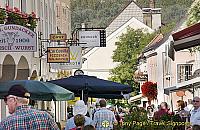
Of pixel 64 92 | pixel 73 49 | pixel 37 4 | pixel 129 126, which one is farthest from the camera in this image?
pixel 37 4

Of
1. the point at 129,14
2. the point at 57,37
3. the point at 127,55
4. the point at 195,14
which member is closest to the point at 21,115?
the point at 195,14

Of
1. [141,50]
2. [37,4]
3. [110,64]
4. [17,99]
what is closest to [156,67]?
[141,50]

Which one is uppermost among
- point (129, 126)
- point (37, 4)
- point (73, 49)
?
point (37, 4)

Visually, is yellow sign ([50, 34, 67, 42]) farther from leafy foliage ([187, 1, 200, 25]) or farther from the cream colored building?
leafy foliage ([187, 1, 200, 25])

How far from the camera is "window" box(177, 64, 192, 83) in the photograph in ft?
161

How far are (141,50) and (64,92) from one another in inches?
2006

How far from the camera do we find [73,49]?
28266mm

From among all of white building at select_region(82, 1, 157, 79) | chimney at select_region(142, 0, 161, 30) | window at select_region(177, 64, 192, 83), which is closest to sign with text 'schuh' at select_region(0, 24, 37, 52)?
window at select_region(177, 64, 192, 83)

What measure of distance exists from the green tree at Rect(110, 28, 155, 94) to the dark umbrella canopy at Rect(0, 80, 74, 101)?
46.9 m


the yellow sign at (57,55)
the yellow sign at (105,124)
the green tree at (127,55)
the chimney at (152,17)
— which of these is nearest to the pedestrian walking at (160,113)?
the yellow sign at (105,124)

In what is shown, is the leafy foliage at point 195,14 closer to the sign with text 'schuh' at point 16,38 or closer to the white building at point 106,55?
the sign with text 'schuh' at point 16,38

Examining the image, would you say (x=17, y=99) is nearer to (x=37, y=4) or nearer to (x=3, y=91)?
(x=3, y=91)

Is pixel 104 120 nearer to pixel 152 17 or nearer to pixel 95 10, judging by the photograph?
pixel 152 17

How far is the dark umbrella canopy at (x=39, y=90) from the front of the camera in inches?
612
